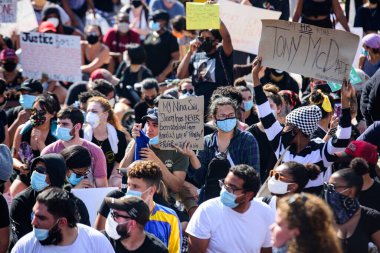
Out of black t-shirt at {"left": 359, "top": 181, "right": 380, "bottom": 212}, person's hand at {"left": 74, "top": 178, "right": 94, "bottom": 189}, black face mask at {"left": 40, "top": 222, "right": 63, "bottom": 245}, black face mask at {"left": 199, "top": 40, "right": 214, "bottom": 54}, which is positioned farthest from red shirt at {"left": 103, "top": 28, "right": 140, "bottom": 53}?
black face mask at {"left": 40, "top": 222, "right": 63, "bottom": 245}

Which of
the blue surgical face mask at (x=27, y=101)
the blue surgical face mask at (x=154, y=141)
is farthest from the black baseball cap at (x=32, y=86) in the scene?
the blue surgical face mask at (x=154, y=141)

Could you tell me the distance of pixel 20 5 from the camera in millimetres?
13320

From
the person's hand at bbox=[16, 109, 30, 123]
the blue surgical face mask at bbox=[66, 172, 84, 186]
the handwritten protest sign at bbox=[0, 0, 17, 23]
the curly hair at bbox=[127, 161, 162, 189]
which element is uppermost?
the handwritten protest sign at bbox=[0, 0, 17, 23]

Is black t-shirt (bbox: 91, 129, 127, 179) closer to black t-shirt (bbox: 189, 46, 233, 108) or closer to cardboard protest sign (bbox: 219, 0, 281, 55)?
black t-shirt (bbox: 189, 46, 233, 108)

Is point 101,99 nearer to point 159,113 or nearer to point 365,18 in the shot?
point 159,113

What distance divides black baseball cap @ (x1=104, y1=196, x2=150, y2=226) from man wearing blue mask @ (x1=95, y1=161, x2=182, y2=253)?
513 millimetres

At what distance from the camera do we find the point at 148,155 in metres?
8.13

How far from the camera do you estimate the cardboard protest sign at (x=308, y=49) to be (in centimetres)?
827

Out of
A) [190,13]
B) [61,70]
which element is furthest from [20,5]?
[190,13]

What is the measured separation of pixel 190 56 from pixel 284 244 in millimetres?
6577

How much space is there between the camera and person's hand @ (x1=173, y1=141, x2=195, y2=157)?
8.11 m

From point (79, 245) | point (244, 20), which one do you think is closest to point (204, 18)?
point (244, 20)

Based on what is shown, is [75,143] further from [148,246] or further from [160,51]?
[160,51]

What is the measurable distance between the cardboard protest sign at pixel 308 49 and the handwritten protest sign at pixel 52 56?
4.59 metres
